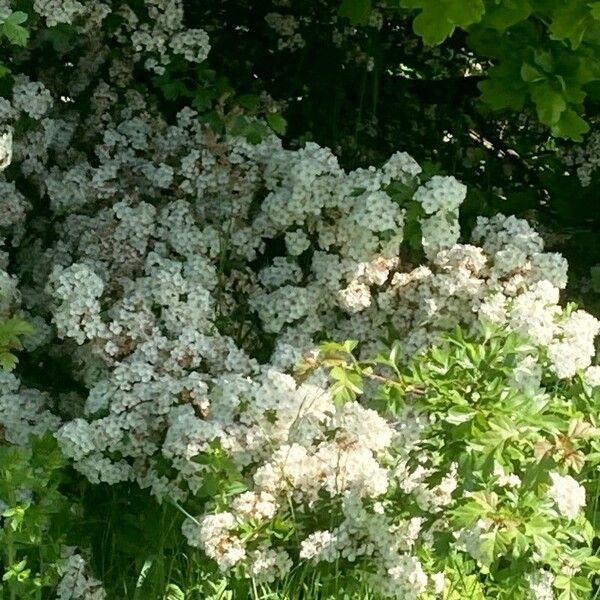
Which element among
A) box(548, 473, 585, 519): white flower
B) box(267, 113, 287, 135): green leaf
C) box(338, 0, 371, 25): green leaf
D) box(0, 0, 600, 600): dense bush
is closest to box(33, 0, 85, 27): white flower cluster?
box(0, 0, 600, 600): dense bush

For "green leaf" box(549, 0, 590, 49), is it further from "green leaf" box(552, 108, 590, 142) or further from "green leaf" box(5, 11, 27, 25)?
"green leaf" box(5, 11, 27, 25)

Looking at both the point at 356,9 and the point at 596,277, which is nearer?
the point at 356,9

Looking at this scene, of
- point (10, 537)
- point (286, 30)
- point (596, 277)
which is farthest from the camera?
point (286, 30)

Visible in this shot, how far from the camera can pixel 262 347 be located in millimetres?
3678

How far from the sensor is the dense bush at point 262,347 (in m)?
2.82

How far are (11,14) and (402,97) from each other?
84.7 inches

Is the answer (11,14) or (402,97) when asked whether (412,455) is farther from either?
(402,97)

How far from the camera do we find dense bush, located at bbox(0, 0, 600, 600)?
111 inches

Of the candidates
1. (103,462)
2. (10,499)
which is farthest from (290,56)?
(10,499)

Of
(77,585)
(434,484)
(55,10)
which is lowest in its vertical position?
(77,585)

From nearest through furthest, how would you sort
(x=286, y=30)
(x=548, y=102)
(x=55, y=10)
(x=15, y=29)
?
(x=15, y=29)
(x=548, y=102)
(x=55, y=10)
(x=286, y=30)

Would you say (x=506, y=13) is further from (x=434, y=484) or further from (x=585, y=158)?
(x=585, y=158)

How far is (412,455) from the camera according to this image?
2918 mm

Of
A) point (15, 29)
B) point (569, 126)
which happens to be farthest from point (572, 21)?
point (15, 29)
